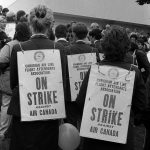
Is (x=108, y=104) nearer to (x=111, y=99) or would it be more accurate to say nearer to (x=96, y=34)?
(x=111, y=99)

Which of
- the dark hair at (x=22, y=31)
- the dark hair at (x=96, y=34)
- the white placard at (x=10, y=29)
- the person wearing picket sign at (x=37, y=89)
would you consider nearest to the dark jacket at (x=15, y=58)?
the person wearing picket sign at (x=37, y=89)

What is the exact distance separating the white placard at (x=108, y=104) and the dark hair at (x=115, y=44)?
5.2 inches

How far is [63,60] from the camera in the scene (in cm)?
423

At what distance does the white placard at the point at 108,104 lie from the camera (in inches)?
154

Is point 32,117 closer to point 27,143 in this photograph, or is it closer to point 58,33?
point 27,143

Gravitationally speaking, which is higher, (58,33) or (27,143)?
(58,33)

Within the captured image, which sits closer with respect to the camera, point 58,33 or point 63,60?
point 63,60

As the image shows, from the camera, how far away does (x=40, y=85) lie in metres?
4.06

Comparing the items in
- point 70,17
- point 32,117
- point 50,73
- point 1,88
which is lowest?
point 70,17

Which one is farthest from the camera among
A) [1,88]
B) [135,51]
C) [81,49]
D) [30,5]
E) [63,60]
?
[30,5]

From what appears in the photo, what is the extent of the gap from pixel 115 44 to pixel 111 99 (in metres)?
0.55

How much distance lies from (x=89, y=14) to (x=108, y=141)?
19.4 m

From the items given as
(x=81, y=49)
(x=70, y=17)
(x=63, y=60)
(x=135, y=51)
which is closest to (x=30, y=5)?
(x=70, y=17)

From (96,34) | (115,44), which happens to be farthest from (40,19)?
(96,34)
